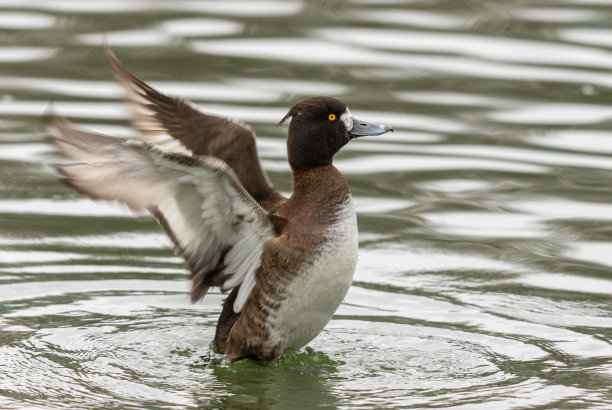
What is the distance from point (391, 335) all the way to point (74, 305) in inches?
75.7

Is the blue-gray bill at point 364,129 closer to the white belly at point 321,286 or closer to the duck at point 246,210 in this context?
the duck at point 246,210

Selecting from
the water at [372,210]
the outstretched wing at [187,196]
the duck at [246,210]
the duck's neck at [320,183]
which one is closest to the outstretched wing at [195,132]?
the duck at [246,210]

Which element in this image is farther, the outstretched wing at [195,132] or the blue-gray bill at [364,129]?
the outstretched wing at [195,132]

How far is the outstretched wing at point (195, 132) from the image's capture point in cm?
722

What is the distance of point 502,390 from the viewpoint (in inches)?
250

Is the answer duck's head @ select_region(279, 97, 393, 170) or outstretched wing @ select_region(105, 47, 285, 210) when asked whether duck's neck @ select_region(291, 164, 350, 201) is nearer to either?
duck's head @ select_region(279, 97, 393, 170)

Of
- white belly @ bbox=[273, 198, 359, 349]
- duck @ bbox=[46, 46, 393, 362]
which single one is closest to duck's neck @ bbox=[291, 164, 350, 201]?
duck @ bbox=[46, 46, 393, 362]

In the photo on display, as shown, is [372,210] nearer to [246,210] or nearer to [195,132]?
[195,132]

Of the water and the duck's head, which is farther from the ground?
the duck's head

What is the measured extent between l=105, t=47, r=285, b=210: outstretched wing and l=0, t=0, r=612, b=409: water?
3.08 ft

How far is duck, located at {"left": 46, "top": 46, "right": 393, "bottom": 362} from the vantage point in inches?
240

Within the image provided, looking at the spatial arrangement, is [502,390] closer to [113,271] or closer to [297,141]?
[297,141]

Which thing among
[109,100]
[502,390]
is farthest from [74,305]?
[109,100]

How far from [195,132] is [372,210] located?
89.5 inches
